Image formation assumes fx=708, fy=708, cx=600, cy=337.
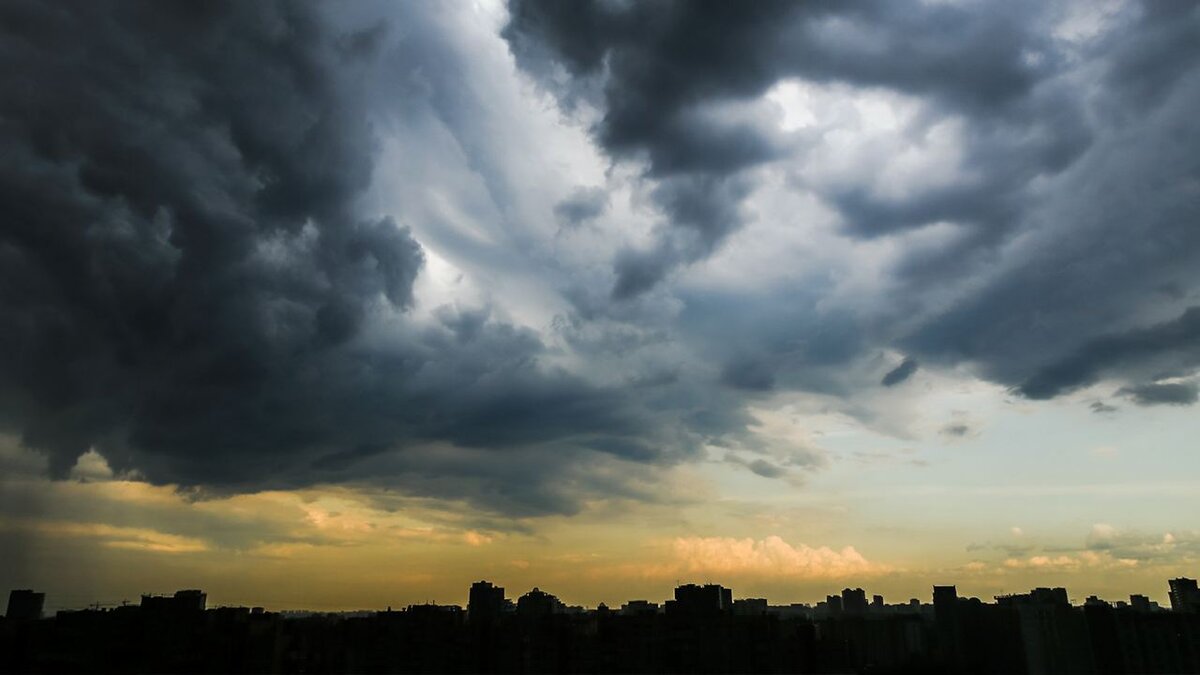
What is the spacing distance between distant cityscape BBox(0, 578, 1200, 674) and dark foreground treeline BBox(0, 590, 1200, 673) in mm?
74

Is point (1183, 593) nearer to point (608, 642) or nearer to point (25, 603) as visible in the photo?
point (608, 642)

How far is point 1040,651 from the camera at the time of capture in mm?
34875

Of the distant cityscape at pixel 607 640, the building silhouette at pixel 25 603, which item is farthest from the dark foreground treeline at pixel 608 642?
the building silhouette at pixel 25 603

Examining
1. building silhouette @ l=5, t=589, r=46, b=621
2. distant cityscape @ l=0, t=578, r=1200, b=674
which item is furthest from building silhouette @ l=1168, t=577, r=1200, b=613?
building silhouette @ l=5, t=589, r=46, b=621

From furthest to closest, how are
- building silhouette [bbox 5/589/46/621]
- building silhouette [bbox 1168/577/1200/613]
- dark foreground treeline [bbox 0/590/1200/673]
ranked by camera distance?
building silhouette [bbox 1168/577/1200/613] → building silhouette [bbox 5/589/46/621] → dark foreground treeline [bbox 0/590/1200/673]

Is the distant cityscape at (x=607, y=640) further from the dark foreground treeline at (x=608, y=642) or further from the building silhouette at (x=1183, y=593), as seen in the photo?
the building silhouette at (x=1183, y=593)

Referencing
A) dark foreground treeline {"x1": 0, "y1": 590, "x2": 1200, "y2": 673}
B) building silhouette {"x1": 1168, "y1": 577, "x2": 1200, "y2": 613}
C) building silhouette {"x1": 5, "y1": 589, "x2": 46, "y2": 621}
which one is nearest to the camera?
dark foreground treeline {"x1": 0, "y1": 590, "x2": 1200, "y2": 673}

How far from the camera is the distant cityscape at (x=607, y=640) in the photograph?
102 feet

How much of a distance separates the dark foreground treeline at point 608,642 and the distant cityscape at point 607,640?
0.07m

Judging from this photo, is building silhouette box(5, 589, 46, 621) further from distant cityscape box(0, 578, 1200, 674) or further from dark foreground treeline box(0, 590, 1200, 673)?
dark foreground treeline box(0, 590, 1200, 673)

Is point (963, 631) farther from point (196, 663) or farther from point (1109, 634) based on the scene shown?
point (196, 663)

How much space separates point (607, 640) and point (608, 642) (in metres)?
0.19

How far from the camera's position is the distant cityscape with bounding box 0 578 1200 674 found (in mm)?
31203

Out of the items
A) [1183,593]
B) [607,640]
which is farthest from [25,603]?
[1183,593]
